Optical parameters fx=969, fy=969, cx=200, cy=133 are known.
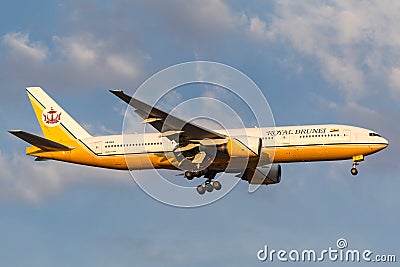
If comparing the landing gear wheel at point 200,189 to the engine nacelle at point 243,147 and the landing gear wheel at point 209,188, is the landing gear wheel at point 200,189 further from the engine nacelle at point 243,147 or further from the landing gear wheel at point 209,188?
the engine nacelle at point 243,147

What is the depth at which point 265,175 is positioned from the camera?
281ft

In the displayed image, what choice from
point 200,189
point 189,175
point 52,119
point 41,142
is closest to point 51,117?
point 52,119

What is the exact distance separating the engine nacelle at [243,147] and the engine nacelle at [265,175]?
8.78 meters

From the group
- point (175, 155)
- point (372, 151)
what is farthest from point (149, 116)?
point (372, 151)

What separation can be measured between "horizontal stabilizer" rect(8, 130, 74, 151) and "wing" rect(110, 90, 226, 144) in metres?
10.5

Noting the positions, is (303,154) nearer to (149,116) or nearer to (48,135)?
(149,116)

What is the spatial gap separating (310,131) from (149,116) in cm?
1329

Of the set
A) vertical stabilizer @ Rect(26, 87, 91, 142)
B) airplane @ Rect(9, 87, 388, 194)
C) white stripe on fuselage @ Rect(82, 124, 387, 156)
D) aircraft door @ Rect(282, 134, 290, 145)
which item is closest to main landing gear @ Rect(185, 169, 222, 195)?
airplane @ Rect(9, 87, 388, 194)

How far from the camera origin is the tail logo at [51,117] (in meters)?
87.2

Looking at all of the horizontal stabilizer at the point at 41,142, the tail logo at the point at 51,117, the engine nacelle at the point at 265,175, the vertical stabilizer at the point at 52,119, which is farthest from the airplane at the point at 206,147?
the tail logo at the point at 51,117

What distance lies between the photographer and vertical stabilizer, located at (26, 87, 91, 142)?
85.6m

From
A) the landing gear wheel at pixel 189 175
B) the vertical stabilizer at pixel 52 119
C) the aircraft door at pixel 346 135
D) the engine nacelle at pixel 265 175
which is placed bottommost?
the landing gear wheel at pixel 189 175

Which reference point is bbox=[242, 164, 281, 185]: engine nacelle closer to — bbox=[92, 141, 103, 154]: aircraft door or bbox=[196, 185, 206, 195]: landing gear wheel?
bbox=[196, 185, 206, 195]: landing gear wheel

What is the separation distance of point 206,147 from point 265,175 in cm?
972
